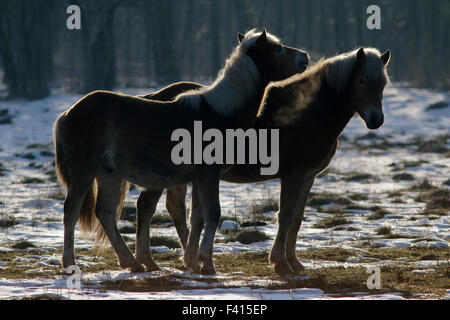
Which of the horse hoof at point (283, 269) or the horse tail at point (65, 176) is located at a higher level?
the horse tail at point (65, 176)

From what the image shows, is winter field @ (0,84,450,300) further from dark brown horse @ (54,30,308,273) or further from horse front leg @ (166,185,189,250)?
dark brown horse @ (54,30,308,273)

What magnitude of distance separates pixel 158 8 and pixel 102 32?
4.77 m

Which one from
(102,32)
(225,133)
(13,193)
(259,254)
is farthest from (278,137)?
(102,32)

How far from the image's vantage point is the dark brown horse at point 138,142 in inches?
260

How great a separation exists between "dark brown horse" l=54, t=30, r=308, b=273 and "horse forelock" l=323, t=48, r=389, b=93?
0.75 m

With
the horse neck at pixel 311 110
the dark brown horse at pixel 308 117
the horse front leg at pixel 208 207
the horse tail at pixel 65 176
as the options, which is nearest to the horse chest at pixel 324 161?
the dark brown horse at pixel 308 117

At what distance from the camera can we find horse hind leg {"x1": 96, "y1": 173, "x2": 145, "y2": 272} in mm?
6754

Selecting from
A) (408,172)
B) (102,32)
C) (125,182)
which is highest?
(102,32)

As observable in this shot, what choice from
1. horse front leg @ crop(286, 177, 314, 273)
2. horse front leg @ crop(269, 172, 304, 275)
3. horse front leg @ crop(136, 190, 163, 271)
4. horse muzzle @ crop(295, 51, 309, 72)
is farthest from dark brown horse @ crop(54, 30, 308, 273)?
horse front leg @ crop(286, 177, 314, 273)

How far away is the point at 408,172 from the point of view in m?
15.4

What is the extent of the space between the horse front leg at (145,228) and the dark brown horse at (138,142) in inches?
14.5

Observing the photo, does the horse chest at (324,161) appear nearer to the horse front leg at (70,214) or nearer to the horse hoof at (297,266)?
the horse hoof at (297,266)

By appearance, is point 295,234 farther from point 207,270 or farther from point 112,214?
point 112,214

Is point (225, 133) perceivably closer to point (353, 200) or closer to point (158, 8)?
point (353, 200)
